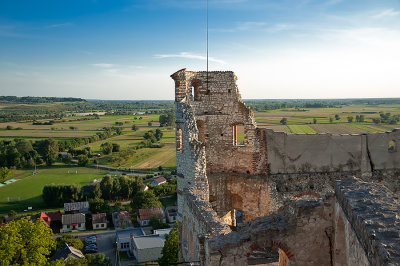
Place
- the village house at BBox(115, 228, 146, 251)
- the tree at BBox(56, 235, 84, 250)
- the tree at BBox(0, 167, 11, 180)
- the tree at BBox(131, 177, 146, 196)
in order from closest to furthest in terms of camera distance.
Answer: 1. the tree at BBox(56, 235, 84, 250)
2. the village house at BBox(115, 228, 146, 251)
3. the tree at BBox(131, 177, 146, 196)
4. the tree at BBox(0, 167, 11, 180)

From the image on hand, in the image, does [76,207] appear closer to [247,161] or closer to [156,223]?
[156,223]

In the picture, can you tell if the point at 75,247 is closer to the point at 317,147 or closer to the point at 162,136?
the point at 317,147

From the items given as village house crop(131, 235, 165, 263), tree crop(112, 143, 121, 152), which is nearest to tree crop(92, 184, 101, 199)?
village house crop(131, 235, 165, 263)

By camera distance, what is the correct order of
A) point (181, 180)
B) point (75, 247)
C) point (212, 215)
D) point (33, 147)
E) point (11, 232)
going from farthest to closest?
point (33, 147)
point (75, 247)
point (11, 232)
point (181, 180)
point (212, 215)

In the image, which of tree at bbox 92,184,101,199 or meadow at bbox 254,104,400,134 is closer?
meadow at bbox 254,104,400,134

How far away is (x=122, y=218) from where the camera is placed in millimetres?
49812

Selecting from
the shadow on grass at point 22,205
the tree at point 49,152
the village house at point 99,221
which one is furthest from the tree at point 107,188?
the tree at point 49,152

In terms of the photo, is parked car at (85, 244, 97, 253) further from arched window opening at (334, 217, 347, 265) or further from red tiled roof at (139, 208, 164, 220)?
arched window opening at (334, 217, 347, 265)

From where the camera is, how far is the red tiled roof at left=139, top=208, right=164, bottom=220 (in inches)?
1959

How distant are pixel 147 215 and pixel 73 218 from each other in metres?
11.2

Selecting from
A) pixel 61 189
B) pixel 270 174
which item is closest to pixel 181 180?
pixel 270 174

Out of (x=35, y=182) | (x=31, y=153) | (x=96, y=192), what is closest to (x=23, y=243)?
(x=96, y=192)

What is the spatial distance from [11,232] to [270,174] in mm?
12981

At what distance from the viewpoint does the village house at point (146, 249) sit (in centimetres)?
3700
